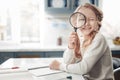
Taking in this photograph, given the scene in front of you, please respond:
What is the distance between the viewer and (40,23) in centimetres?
423

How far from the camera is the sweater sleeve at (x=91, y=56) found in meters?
1.40

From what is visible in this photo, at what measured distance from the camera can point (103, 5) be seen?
4.25 meters

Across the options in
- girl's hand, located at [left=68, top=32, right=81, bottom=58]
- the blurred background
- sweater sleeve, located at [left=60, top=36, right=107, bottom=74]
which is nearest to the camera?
sweater sleeve, located at [left=60, top=36, right=107, bottom=74]

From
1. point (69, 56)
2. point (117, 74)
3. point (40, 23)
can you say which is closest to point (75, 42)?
point (69, 56)

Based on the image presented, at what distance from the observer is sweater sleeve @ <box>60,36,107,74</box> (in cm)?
140

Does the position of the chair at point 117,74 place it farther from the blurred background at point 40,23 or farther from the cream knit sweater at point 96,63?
the blurred background at point 40,23

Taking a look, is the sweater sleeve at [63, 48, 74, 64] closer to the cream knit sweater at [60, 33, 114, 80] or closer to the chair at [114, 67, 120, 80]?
the cream knit sweater at [60, 33, 114, 80]

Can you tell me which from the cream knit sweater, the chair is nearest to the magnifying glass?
the cream knit sweater

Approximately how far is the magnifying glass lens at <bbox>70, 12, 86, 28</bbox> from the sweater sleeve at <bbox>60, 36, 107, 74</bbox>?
0.16m

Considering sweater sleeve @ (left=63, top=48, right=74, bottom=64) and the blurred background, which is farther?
the blurred background

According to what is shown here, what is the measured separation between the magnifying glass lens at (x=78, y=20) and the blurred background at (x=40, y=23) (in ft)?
8.01

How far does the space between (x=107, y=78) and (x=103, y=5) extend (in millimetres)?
3005

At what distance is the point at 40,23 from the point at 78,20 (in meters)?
2.77

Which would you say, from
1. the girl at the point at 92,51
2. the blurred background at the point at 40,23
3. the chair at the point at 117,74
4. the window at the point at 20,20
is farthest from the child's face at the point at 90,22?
the window at the point at 20,20
